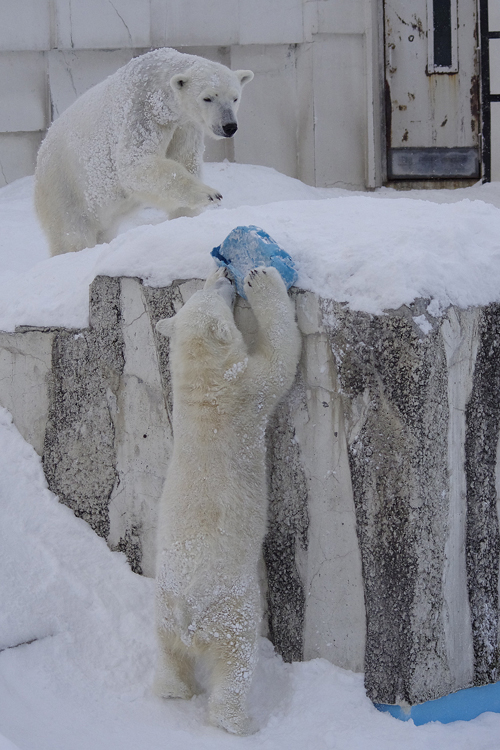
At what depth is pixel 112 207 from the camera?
12.1ft

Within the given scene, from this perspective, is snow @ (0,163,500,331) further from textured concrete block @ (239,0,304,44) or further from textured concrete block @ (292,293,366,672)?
textured concrete block @ (239,0,304,44)

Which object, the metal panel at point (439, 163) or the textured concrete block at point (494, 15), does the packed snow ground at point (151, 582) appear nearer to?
the metal panel at point (439, 163)

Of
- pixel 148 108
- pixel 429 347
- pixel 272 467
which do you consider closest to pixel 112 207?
pixel 148 108

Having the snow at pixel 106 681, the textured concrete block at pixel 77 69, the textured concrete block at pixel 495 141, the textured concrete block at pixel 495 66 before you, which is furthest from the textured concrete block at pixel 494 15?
the snow at pixel 106 681

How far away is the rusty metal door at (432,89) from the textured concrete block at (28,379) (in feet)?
14.5

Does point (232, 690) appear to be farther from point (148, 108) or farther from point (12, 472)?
point (148, 108)

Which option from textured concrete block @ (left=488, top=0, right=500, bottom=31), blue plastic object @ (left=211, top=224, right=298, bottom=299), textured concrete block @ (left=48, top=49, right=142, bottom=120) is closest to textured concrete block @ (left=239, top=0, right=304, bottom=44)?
textured concrete block @ (left=48, top=49, right=142, bottom=120)

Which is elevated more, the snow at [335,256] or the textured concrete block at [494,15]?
the textured concrete block at [494,15]

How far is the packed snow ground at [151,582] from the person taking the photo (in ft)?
5.93

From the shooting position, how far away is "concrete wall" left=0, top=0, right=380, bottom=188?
615 centimetres

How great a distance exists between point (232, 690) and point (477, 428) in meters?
0.93

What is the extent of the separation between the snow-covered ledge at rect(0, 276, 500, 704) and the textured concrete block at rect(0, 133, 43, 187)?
4746 mm

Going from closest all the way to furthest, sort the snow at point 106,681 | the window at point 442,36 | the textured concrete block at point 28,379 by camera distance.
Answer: the snow at point 106,681 → the textured concrete block at point 28,379 → the window at point 442,36

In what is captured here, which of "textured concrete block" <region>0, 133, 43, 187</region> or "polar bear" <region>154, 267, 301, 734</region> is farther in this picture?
"textured concrete block" <region>0, 133, 43, 187</region>
